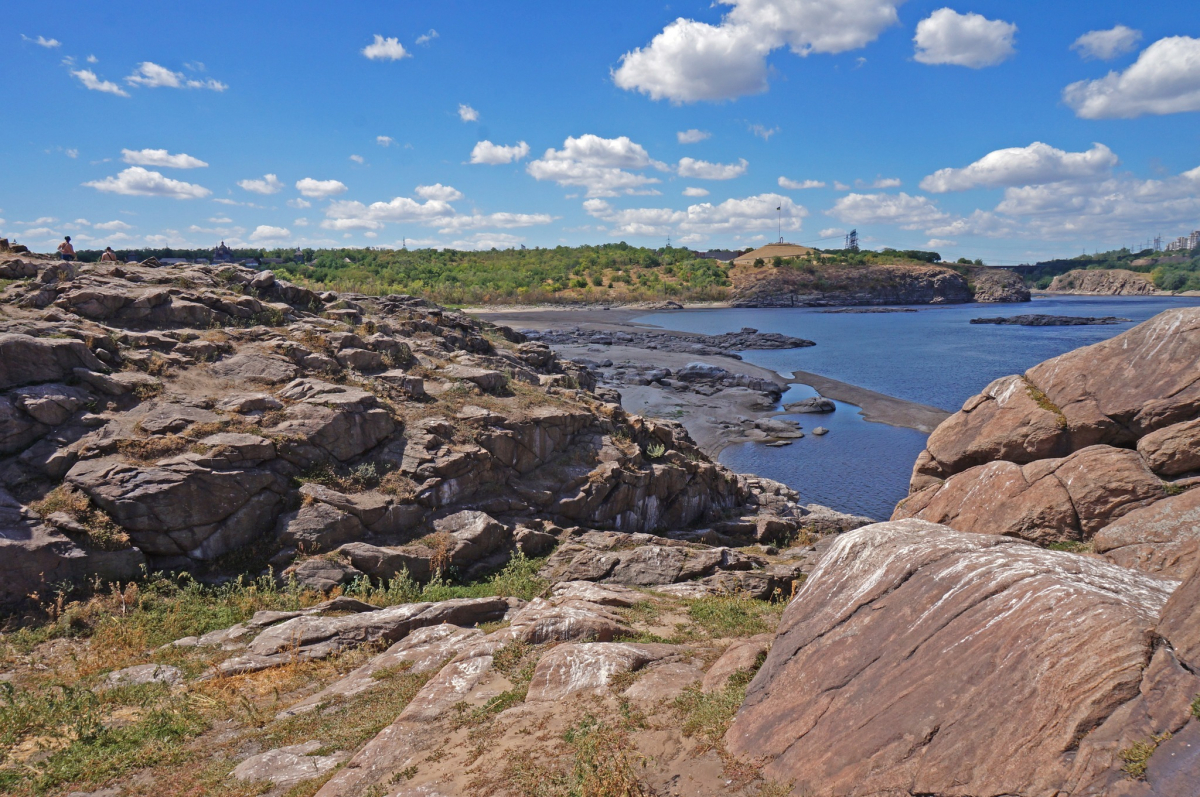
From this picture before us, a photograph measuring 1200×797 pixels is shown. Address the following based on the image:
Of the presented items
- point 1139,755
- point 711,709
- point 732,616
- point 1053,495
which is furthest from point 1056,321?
point 1139,755

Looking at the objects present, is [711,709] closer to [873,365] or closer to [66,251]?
[66,251]

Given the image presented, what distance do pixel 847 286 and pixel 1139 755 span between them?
557 feet

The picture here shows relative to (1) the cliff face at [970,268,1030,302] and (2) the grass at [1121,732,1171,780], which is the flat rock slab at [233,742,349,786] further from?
(1) the cliff face at [970,268,1030,302]

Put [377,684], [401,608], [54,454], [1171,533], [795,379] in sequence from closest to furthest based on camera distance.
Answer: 1. [1171,533]
2. [377,684]
3. [401,608]
4. [54,454]
5. [795,379]

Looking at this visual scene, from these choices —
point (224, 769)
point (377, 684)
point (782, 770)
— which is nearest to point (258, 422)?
point (377, 684)

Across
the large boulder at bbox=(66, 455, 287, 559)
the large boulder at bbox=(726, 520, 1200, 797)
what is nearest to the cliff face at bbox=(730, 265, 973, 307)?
the large boulder at bbox=(66, 455, 287, 559)

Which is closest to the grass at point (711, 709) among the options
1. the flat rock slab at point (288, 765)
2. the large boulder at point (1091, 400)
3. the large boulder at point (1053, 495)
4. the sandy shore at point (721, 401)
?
the flat rock slab at point (288, 765)

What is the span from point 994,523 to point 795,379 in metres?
50.8

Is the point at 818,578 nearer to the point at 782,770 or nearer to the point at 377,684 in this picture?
the point at 782,770

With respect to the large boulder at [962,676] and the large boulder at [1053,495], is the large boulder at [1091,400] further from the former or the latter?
the large boulder at [962,676]

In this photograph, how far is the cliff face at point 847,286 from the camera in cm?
15475

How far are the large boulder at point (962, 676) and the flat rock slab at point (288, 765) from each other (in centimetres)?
498

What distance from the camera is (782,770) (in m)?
6.71

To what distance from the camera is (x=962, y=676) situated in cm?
620
